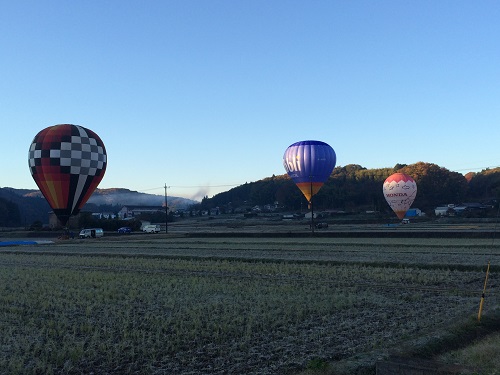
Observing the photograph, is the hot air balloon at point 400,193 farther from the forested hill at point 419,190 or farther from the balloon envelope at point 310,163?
the forested hill at point 419,190

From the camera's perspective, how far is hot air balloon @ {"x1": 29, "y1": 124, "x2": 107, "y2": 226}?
4941cm

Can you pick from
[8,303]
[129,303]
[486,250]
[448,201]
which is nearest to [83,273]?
[8,303]

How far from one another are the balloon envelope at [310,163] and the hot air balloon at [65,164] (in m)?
27.7

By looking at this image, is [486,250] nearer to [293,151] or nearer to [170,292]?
[170,292]

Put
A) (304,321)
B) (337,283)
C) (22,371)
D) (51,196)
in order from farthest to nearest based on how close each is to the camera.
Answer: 1. (51,196)
2. (337,283)
3. (304,321)
4. (22,371)

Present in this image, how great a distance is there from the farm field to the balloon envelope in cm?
4058

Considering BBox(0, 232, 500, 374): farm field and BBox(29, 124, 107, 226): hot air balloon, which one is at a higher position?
BBox(29, 124, 107, 226): hot air balloon

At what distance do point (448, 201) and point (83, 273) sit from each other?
148801 millimetres

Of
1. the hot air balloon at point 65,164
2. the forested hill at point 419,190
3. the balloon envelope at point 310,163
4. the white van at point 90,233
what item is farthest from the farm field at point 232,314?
the forested hill at point 419,190

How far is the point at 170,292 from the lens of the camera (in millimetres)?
19484

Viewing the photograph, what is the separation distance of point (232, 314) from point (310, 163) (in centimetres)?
5506

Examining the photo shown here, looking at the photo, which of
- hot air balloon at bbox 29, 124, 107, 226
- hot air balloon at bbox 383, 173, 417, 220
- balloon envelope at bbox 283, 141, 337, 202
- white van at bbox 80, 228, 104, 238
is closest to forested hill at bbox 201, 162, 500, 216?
hot air balloon at bbox 383, 173, 417, 220

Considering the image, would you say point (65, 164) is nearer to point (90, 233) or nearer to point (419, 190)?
point (90, 233)

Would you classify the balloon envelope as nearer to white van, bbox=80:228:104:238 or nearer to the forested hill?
white van, bbox=80:228:104:238
